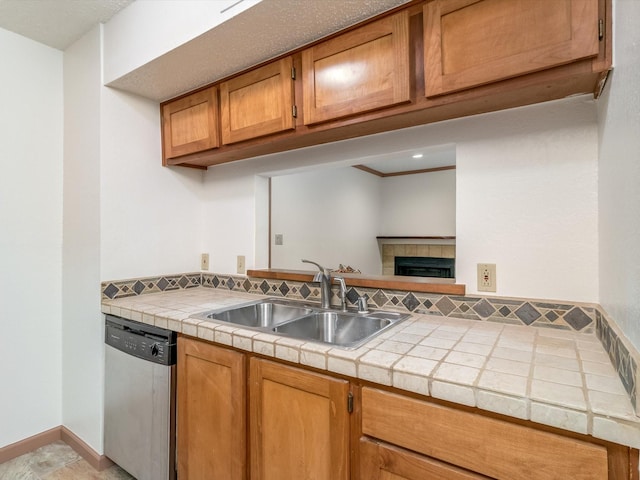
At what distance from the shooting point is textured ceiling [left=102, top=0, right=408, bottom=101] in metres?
1.24

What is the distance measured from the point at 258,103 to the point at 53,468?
2227 mm

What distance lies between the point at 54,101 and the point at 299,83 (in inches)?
63.7

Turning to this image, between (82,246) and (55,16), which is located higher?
(55,16)

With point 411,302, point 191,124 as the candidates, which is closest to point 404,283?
point 411,302

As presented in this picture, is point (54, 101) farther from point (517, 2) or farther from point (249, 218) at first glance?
point (517, 2)

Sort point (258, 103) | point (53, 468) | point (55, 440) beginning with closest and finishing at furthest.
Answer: point (258, 103), point (53, 468), point (55, 440)

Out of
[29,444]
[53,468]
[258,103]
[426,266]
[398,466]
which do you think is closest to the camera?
[398,466]

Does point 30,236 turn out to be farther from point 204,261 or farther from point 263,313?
point 263,313

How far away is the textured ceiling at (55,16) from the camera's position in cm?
162

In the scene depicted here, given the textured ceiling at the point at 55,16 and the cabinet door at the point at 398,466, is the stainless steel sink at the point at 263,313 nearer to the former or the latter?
the cabinet door at the point at 398,466

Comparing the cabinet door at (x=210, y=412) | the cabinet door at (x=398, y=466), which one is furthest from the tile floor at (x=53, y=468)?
the cabinet door at (x=398, y=466)

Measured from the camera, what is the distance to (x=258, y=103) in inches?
64.2

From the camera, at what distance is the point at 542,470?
73cm

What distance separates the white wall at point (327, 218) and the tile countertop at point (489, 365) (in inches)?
66.2
